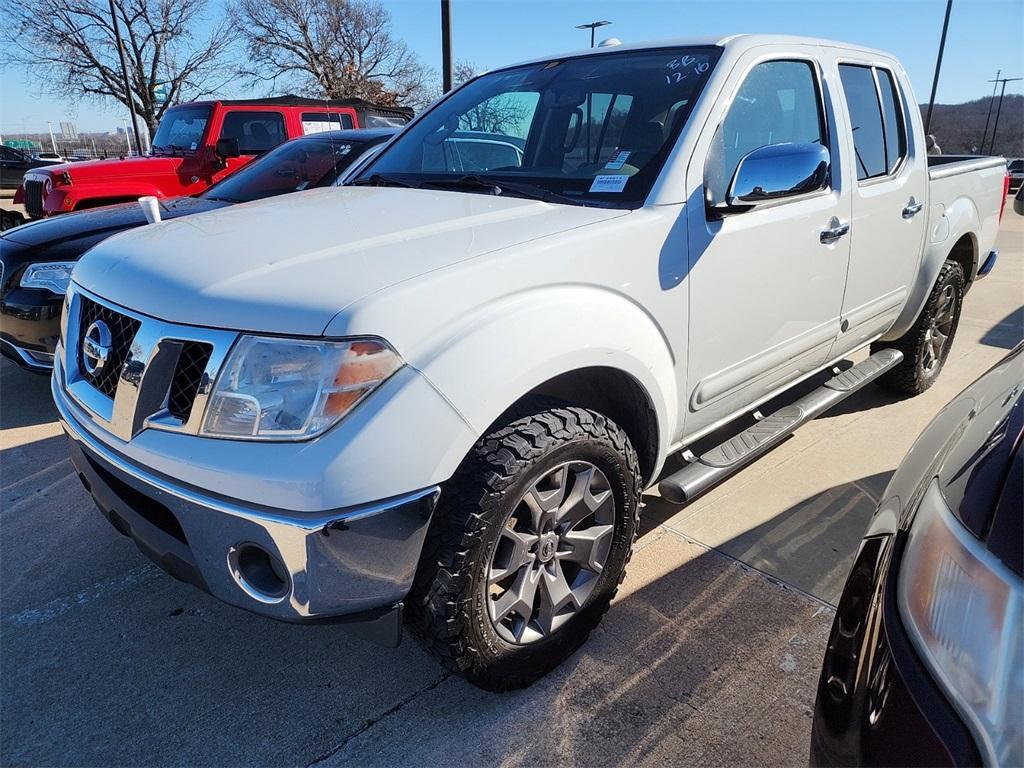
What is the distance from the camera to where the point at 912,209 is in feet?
11.5

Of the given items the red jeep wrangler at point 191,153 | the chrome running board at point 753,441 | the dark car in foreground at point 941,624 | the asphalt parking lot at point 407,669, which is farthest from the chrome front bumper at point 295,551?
the red jeep wrangler at point 191,153

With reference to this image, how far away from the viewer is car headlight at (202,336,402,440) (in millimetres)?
1523

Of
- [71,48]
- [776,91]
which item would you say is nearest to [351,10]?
[71,48]

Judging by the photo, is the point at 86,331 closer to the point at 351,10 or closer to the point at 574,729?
the point at 574,729

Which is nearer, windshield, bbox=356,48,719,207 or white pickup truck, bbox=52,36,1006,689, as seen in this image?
white pickup truck, bbox=52,36,1006,689

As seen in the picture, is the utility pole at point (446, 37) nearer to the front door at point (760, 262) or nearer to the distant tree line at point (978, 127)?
the front door at point (760, 262)

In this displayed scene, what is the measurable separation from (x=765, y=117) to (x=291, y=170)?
13.2ft

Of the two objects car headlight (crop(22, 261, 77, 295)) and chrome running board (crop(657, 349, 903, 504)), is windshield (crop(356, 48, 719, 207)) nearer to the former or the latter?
chrome running board (crop(657, 349, 903, 504))

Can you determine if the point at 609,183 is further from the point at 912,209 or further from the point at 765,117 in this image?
the point at 912,209

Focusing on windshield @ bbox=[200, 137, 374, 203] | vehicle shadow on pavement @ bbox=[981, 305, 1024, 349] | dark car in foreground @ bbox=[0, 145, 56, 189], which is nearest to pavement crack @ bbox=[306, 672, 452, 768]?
windshield @ bbox=[200, 137, 374, 203]

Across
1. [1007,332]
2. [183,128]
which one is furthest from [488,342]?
[183,128]

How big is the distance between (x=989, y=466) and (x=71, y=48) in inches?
1368

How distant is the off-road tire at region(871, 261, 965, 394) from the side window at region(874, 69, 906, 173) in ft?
2.93

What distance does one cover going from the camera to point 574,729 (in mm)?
1942
